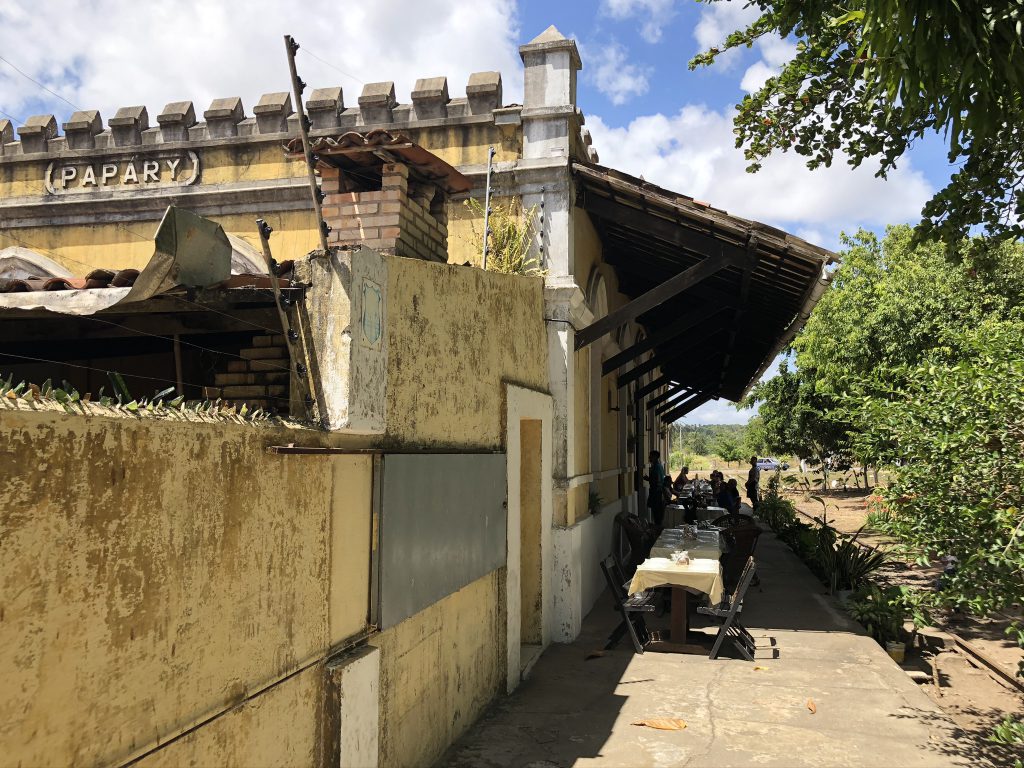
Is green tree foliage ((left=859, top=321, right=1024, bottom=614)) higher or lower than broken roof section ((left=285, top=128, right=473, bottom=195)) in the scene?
lower

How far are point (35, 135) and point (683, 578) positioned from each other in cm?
857

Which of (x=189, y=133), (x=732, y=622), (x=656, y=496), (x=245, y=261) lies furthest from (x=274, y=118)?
(x=656, y=496)

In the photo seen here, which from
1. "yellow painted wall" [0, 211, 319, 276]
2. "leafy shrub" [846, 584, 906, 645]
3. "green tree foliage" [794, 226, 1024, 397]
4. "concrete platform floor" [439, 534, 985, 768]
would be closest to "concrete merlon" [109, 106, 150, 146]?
"yellow painted wall" [0, 211, 319, 276]

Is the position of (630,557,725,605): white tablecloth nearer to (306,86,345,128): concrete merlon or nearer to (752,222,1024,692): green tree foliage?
(752,222,1024,692): green tree foliage

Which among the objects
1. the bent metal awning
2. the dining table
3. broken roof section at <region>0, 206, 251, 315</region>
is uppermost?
the bent metal awning

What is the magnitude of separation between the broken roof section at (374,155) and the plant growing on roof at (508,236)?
155cm

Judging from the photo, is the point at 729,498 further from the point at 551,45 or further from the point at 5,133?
the point at 5,133

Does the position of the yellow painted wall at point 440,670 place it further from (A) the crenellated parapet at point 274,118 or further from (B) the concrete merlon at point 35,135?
(B) the concrete merlon at point 35,135

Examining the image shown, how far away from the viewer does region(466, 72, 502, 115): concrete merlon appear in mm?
8578

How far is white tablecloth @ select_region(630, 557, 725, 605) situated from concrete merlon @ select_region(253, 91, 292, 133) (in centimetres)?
600

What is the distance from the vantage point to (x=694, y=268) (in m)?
8.39

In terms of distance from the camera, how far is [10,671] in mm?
2123

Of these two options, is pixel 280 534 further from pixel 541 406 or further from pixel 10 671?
pixel 541 406

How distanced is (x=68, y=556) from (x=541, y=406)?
570 cm
